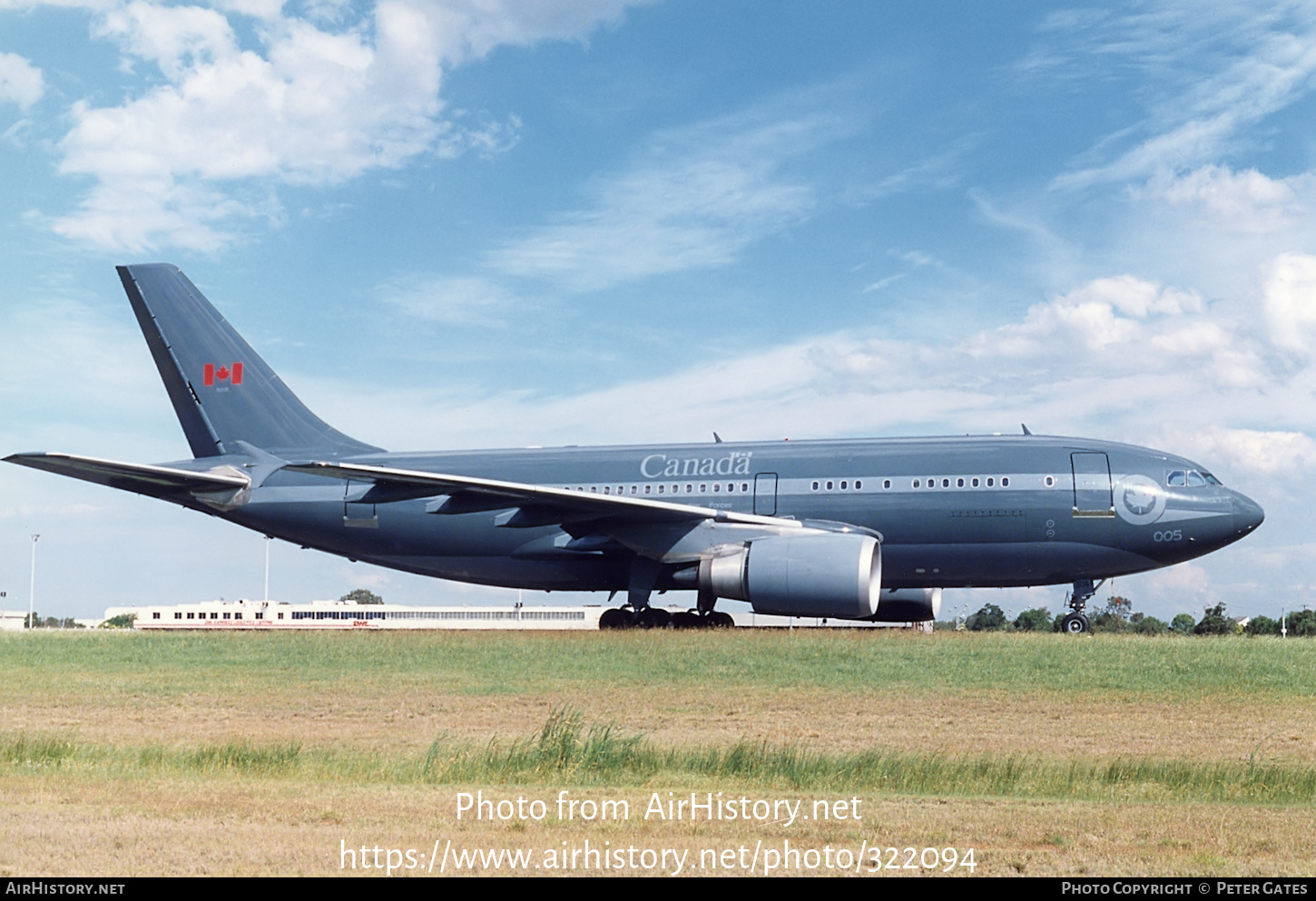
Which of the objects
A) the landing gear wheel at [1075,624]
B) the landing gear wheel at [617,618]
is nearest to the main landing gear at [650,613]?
the landing gear wheel at [617,618]

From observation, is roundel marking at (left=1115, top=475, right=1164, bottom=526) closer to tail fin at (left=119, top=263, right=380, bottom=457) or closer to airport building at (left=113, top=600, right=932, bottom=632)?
tail fin at (left=119, top=263, right=380, bottom=457)

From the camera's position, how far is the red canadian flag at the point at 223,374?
27.5m

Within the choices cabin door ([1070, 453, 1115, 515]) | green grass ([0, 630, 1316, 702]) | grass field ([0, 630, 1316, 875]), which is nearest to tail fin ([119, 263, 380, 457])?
grass field ([0, 630, 1316, 875])

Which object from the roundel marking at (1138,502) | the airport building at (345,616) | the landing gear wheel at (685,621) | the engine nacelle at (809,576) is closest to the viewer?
the engine nacelle at (809,576)

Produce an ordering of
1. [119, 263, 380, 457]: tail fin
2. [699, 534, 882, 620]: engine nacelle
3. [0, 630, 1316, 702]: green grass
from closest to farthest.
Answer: [0, 630, 1316, 702]: green grass
[699, 534, 882, 620]: engine nacelle
[119, 263, 380, 457]: tail fin

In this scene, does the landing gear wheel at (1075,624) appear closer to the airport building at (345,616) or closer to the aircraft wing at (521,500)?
the aircraft wing at (521,500)

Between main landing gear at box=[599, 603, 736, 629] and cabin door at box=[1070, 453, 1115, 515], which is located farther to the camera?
main landing gear at box=[599, 603, 736, 629]

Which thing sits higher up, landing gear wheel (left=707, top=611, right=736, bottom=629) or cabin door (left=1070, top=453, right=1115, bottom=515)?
cabin door (left=1070, top=453, right=1115, bottom=515)

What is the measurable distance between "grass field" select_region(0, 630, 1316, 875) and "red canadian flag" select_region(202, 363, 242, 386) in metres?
8.12

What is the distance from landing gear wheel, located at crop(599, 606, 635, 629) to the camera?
74.7 feet

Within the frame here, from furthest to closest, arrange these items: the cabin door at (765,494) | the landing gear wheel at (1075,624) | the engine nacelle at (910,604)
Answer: the engine nacelle at (910,604), the cabin door at (765,494), the landing gear wheel at (1075,624)

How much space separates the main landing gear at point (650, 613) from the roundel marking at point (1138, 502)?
7.09 meters

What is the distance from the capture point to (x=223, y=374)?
2762 cm
